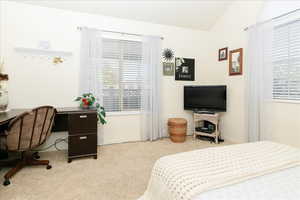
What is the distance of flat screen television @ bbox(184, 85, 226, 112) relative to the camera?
10.9ft

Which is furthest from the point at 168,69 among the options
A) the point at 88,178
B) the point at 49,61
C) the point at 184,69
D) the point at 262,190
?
the point at 262,190

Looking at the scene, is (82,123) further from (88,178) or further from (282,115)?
(282,115)

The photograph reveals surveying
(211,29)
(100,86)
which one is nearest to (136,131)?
(100,86)

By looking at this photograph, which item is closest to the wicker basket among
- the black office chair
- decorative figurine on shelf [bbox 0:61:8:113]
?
the black office chair

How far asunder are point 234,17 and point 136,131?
10.3 feet

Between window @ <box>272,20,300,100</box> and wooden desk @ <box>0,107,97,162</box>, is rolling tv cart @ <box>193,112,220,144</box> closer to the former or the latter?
window @ <box>272,20,300,100</box>

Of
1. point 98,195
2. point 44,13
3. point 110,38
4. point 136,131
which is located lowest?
point 98,195

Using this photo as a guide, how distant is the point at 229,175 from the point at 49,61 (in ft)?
10.1

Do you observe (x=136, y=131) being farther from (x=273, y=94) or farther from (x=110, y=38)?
(x=273, y=94)

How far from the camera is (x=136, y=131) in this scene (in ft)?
11.3

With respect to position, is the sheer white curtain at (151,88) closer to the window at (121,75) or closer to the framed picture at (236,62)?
the window at (121,75)

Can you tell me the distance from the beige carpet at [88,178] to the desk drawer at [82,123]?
0.47 metres

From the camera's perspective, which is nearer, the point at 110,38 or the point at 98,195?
the point at 98,195

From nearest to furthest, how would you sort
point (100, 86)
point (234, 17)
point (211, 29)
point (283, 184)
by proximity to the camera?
point (283, 184) < point (100, 86) < point (234, 17) < point (211, 29)
